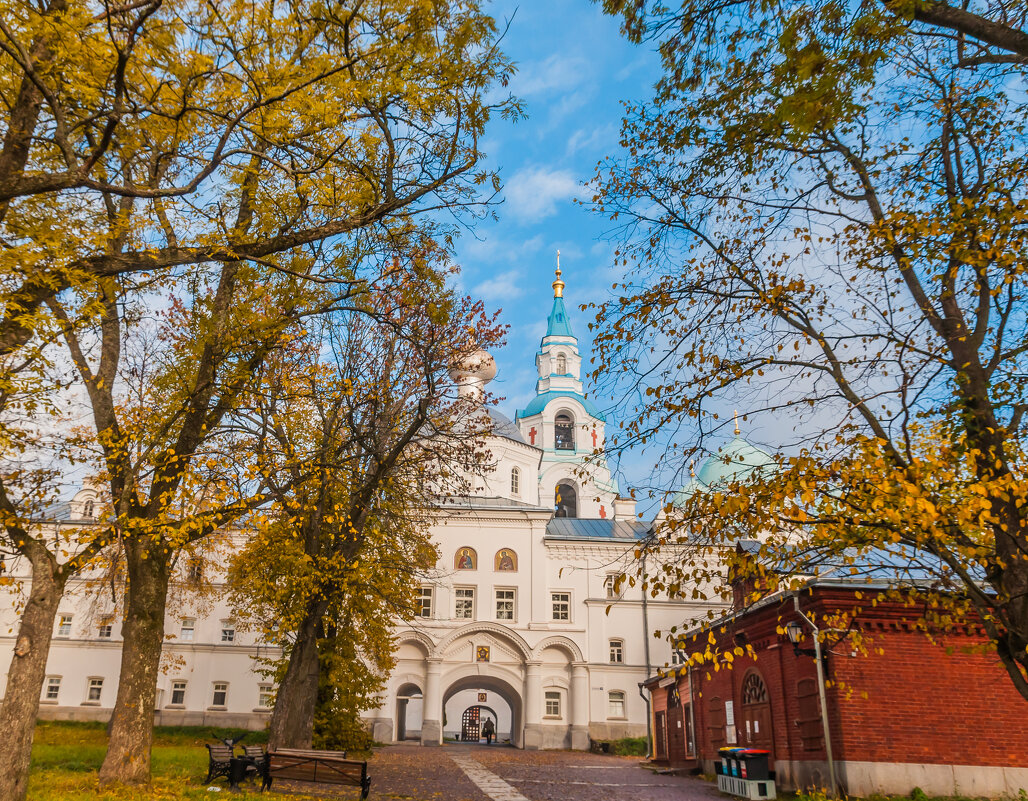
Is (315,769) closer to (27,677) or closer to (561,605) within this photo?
(27,677)

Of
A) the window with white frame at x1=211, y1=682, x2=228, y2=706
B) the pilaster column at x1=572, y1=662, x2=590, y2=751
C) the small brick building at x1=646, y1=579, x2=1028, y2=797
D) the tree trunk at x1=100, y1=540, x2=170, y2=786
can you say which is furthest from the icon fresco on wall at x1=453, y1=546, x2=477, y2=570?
the tree trunk at x1=100, y1=540, x2=170, y2=786

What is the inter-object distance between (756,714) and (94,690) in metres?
33.6

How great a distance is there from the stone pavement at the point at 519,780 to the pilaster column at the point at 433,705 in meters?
5.33

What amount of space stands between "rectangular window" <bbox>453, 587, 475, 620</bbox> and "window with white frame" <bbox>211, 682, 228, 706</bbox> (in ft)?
39.4

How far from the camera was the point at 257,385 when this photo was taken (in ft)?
37.9

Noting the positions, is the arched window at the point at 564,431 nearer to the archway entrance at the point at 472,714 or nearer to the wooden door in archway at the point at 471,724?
the archway entrance at the point at 472,714

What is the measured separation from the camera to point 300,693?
1673cm

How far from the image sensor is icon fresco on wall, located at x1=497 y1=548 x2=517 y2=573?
37.0m

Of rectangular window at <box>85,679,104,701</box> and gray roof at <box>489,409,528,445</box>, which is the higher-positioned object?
gray roof at <box>489,409,528,445</box>

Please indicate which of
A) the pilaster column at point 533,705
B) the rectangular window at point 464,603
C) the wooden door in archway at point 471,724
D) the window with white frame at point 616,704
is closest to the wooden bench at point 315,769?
the pilaster column at point 533,705

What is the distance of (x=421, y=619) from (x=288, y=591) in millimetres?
18946

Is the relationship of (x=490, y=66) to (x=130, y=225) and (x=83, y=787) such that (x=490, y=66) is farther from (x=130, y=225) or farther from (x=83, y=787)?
(x=83, y=787)

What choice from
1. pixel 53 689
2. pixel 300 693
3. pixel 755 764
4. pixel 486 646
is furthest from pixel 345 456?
pixel 53 689

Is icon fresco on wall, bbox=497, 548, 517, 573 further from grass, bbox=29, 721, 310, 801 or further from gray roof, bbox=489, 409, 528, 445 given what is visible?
grass, bbox=29, 721, 310, 801
